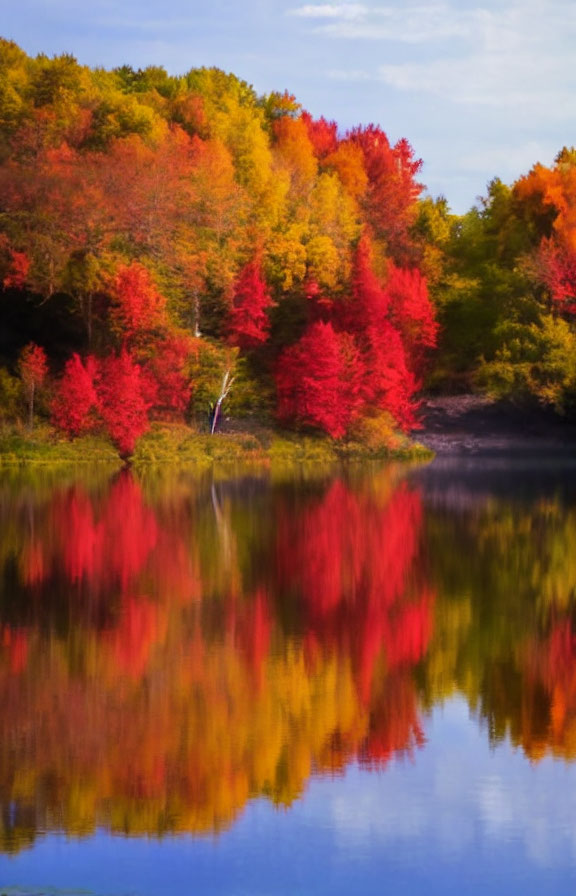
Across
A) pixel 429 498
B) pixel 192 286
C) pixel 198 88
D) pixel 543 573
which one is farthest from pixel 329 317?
pixel 543 573

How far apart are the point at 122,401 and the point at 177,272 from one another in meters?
4.93

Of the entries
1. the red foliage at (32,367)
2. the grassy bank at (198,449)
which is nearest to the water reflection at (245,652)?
the grassy bank at (198,449)

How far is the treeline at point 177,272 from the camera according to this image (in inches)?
1442

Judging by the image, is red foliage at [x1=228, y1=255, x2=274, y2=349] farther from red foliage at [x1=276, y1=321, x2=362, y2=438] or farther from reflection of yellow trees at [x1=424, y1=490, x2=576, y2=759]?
reflection of yellow trees at [x1=424, y1=490, x2=576, y2=759]

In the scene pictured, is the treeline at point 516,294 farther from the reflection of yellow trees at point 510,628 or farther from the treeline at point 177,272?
the reflection of yellow trees at point 510,628

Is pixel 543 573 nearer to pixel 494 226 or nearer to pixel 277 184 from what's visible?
pixel 277 184

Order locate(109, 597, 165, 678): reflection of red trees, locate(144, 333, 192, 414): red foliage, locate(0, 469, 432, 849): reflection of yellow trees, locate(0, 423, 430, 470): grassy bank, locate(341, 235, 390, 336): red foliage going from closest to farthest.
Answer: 1. locate(0, 469, 432, 849): reflection of yellow trees
2. locate(109, 597, 165, 678): reflection of red trees
3. locate(0, 423, 430, 470): grassy bank
4. locate(144, 333, 192, 414): red foliage
5. locate(341, 235, 390, 336): red foliage

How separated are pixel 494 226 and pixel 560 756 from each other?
45.4 m

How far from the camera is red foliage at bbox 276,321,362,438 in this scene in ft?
132

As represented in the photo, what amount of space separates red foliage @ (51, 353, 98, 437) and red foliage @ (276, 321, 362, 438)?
22.6 ft

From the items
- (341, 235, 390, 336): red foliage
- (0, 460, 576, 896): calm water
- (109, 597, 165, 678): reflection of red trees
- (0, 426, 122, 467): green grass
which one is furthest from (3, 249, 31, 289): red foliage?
(109, 597, 165, 678): reflection of red trees

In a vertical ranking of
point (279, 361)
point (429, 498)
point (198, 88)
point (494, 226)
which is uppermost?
point (198, 88)

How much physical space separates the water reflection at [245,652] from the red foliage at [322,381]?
18929 millimetres

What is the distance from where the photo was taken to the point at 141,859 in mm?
Answer: 5984
